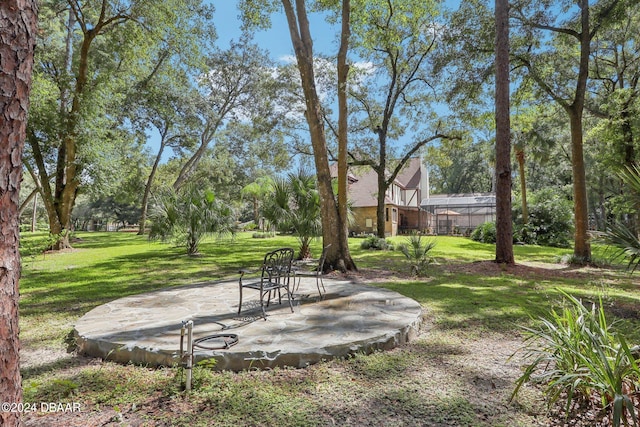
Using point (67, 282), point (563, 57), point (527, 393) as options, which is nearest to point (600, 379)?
point (527, 393)

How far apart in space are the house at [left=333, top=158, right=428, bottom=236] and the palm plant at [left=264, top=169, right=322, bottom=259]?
10.9 m

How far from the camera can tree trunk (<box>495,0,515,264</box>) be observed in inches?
412

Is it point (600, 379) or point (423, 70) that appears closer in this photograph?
point (600, 379)

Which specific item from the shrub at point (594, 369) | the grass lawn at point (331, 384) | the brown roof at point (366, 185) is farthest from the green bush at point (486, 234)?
the shrub at point (594, 369)

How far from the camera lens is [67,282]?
8.45m

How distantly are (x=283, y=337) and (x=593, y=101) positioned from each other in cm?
2193

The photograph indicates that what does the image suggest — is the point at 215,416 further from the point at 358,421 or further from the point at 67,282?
the point at 67,282

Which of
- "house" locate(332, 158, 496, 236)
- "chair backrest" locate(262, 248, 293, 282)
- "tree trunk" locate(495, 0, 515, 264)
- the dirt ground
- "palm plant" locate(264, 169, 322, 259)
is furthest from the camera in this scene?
"house" locate(332, 158, 496, 236)

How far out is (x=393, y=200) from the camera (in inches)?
1208

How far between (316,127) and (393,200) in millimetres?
22594

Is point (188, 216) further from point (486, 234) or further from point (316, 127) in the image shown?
point (486, 234)

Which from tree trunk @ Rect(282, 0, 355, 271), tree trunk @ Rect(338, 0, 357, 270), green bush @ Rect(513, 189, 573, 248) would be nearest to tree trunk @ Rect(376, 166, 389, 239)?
tree trunk @ Rect(338, 0, 357, 270)

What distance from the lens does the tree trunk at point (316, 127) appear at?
29.6 feet

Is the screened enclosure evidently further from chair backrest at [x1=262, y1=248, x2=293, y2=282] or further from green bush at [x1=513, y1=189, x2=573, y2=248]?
chair backrest at [x1=262, y1=248, x2=293, y2=282]
